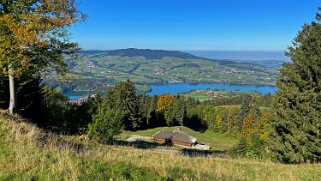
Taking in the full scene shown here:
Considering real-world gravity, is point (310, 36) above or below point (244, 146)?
above

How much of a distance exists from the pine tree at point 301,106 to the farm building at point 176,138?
112ft

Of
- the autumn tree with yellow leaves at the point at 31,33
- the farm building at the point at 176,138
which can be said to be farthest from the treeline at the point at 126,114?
the farm building at the point at 176,138

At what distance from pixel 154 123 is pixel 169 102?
30.0 ft

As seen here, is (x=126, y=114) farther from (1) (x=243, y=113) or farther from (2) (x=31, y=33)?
(2) (x=31, y=33)

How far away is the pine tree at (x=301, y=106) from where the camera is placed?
25078mm

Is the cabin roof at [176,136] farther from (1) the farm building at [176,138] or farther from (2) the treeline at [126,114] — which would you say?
(2) the treeline at [126,114]

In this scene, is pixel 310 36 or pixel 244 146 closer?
pixel 310 36

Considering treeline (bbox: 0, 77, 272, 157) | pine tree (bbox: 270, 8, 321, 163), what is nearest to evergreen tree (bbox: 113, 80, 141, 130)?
treeline (bbox: 0, 77, 272, 157)

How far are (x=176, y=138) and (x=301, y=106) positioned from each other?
128ft

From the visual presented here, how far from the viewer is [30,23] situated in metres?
12.2

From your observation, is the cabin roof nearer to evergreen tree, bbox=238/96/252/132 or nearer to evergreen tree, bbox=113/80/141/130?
evergreen tree, bbox=113/80/141/130

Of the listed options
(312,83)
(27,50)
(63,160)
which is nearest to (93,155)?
(63,160)

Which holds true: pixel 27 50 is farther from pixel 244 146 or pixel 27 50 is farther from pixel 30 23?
pixel 244 146

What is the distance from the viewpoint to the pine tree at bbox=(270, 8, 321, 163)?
25.1 m
